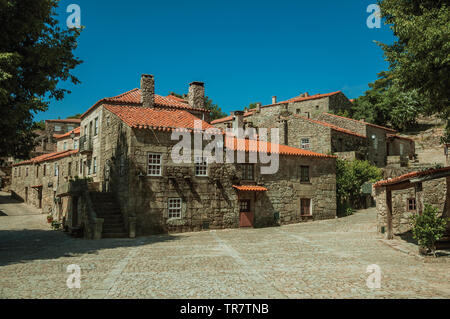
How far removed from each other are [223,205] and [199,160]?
330 cm

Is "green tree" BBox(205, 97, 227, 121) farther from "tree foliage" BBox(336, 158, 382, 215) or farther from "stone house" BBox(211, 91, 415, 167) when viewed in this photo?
"tree foliage" BBox(336, 158, 382, 215)

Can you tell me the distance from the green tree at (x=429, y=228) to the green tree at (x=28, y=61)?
1482 centimetres

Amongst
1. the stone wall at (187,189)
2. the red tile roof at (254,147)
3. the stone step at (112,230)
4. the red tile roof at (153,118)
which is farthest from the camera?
the red tile roof at (254,147)

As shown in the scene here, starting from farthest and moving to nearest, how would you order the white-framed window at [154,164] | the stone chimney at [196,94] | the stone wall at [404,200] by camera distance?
the stone chimney at [196,94]
the white-framed window at [154,164]
the stone wall at [404,200]

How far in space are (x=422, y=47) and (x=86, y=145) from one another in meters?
24.9

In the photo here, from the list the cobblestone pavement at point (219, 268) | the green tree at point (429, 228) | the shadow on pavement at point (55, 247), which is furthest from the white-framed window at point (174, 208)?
the green tree at point (429, 228)

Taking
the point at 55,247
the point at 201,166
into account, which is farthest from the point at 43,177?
the point at 55,247

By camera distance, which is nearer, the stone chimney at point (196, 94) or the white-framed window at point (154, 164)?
the white-framed window at point (154, 164)

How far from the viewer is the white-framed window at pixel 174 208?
21234 mm

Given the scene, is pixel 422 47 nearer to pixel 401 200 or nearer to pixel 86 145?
pixel 401 200

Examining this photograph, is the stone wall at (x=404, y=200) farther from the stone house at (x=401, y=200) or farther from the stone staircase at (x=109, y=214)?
the stone staircase at (x=109, y=214)

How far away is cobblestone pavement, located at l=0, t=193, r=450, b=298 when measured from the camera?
329 inches
